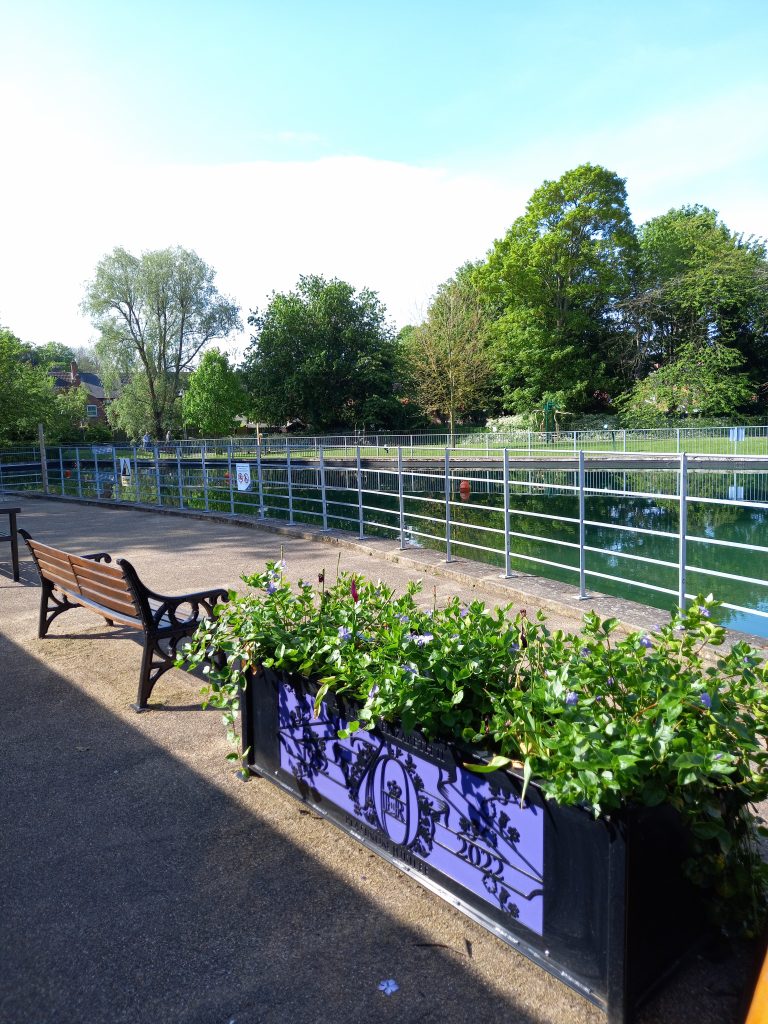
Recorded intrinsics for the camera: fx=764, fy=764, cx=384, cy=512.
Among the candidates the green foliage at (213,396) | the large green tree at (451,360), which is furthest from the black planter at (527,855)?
the green foliage at (213,396)

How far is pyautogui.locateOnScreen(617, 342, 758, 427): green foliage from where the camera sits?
116 ft

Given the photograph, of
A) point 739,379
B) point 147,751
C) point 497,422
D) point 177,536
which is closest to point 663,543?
point 177,536

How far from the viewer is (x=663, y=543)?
14367 mm

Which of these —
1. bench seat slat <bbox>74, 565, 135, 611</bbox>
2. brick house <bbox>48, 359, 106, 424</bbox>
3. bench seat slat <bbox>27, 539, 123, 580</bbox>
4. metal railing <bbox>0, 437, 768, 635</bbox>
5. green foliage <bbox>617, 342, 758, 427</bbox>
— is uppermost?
brick house <bbox>48, 359, 106, 424</bbox>

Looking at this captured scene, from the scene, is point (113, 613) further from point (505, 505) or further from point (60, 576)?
point (505, 505)

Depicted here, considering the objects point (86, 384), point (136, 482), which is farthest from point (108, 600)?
point (86, 384)

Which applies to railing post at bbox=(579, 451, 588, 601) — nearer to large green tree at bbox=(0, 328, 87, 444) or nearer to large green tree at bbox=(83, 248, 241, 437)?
large green tree at bbox=(0, 328, 87, 444)

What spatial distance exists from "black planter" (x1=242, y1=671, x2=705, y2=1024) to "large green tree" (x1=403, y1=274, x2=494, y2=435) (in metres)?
42.9

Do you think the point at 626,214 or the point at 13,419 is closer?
the point at 13,419

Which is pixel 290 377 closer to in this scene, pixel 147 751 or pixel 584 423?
pixel 584 423

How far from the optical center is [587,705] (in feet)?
7.14

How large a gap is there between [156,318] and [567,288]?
25.0 metres

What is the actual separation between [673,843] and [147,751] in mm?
2771

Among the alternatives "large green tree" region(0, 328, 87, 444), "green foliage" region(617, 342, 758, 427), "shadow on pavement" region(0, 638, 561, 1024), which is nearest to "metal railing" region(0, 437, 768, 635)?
"shadow on pavement" region(0, 638, 561, 1024)
